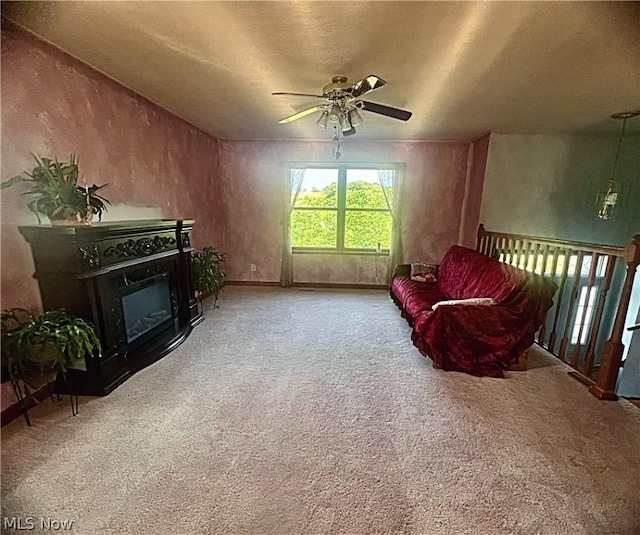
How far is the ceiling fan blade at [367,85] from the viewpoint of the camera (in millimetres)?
1952

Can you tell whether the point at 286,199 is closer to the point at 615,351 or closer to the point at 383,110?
the point at 383,110

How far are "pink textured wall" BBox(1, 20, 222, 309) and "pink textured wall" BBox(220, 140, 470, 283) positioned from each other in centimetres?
113

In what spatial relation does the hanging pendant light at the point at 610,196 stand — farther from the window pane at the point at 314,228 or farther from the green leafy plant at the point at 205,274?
the green leafy plant at the point at 205,274

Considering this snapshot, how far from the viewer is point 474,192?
4.65 meters

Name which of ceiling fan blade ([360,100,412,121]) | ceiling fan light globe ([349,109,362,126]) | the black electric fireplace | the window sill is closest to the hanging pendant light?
the window sill

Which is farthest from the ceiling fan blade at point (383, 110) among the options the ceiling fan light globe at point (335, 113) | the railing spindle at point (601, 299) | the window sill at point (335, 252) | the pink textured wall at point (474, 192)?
the window sill at point (335, 252)

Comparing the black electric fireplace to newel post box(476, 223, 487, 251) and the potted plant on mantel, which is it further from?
newel post box(476, 223, 487, 251)

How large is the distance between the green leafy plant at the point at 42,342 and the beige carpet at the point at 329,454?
39 centimetres

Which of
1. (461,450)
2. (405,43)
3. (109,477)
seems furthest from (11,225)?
(461,450)

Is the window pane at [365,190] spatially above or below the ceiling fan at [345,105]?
below

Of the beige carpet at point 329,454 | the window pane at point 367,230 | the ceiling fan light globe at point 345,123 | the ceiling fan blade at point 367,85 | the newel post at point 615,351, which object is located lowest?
the beige carpet at point 329,454

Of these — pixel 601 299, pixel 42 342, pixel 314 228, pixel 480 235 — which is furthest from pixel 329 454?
pixel 314 228

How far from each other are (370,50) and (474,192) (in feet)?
10.6

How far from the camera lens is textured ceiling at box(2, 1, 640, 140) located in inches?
66.5
